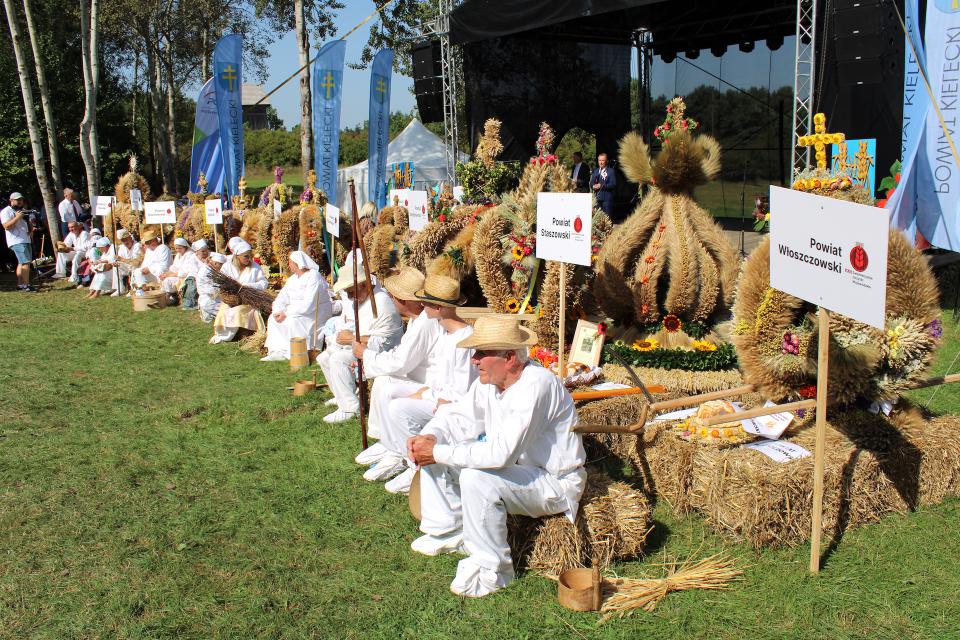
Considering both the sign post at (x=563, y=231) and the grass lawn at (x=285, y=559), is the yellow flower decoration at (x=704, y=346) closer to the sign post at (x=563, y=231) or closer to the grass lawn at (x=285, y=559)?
the sign post at (x=563, y=231)

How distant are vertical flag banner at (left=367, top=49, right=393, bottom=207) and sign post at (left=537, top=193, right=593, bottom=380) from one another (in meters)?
8.30

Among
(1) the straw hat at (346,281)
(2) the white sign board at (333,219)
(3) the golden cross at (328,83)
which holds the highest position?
(3) the golden cross at (328,83)

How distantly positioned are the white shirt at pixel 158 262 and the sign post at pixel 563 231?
909cm

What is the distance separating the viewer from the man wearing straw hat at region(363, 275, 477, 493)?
483cm

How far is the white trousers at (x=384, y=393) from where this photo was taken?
Result: 5.06m

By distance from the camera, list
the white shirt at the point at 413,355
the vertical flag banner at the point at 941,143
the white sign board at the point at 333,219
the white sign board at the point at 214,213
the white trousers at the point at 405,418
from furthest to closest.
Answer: the white sign board at the point at 214,213 < the white sign board at the point at 333,219 < the vertical flag banner at the point at 941,143 < the white shirt at the point at 413,355 < the white trousers at the point at 405,418

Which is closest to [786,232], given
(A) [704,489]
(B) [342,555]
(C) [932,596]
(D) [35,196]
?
(A) [704,489]

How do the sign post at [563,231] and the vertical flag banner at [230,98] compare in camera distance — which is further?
the vertical flag banner at [230,98]

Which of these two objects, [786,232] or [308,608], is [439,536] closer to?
[308,608]

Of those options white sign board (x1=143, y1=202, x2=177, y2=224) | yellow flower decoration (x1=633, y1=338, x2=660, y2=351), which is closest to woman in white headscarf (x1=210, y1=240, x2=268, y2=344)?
white sign board (x1=143, y1=202, x2=177, y2=224)

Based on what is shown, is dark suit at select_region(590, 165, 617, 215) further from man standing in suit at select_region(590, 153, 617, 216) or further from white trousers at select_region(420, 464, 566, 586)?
white trousers at select_region(420, 464, 566, 586)

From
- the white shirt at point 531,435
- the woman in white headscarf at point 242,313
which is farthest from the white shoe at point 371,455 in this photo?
the woman in white headscarf at point 242,313

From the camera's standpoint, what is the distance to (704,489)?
14.1 ft

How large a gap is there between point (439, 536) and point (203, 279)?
768cm
